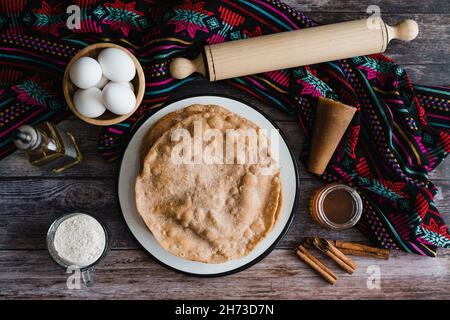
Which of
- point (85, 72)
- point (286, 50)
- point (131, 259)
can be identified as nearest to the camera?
point (85, 72)

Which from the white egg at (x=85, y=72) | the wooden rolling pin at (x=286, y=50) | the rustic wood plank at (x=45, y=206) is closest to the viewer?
the white egg at (x=85, y=72)

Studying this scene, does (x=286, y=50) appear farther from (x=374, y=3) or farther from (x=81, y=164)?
(x=81, y=164)

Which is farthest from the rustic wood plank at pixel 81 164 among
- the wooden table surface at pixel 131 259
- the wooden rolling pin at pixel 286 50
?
the wooden rolling pin at pixel 286 50

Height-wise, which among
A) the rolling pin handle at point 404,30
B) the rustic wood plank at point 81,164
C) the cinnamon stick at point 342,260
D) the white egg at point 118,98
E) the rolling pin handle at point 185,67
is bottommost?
the rustic wood plank at point 81,164

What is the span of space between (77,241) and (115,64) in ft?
1.49

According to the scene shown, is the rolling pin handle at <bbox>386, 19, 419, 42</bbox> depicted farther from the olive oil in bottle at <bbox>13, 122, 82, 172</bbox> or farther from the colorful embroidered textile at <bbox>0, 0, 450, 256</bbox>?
the olive oil in bottle at <bbox>13, 122, 82, 172</bbox>

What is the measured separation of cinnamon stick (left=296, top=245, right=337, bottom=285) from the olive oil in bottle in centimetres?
64

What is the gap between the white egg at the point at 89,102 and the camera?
1130 mm

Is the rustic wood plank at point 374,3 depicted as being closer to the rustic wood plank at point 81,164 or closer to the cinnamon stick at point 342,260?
the rustic wood plank at point 81,164

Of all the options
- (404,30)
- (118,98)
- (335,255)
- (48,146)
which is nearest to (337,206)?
(335,255)

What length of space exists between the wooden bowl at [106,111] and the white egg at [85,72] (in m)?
0.04

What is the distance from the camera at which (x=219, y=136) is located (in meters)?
1.23

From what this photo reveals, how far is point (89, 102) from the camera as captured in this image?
1.13 meters

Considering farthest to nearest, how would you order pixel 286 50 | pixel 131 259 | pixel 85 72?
pixel 131 259, pixel 286 50, pixel 85 72
